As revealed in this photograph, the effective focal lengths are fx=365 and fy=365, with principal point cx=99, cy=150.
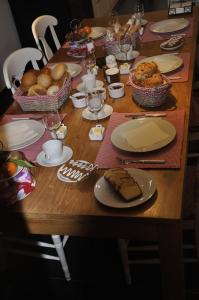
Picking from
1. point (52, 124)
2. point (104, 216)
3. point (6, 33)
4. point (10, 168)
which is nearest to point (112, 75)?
point (52, 124)

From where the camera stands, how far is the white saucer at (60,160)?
1.34 meters

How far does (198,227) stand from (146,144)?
0.37 metres

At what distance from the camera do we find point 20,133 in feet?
5.15

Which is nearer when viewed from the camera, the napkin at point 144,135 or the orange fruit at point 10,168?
the orange fruit at point 10,168

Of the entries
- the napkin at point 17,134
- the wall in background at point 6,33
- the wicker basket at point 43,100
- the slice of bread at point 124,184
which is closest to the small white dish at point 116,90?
the wicker basket at point 43,100

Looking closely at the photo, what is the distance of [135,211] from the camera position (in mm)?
1076

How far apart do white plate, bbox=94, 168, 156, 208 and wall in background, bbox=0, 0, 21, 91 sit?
3.07 meters

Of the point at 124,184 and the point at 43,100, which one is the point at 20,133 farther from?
the point at 124,184

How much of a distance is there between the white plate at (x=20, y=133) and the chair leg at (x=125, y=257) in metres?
0.56

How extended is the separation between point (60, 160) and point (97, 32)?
143cm

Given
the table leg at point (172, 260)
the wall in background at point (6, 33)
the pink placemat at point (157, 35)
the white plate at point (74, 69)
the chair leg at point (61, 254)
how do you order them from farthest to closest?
1. the wall in background at point (6, 33)
2. the pink placemat at point (157, 35)
3. the white plate at point (74, 69)
4. the chair leg at point (61, 254)
5. the table leg at point (172, 260)

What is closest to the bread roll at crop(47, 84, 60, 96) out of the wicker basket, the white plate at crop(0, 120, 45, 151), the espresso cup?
the wicker basket

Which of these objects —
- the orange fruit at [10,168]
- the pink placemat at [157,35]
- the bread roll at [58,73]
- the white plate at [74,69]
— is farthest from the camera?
the pink placemat at [157,35]

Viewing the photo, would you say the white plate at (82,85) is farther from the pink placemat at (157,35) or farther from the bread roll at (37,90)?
the pink placemat at (157,35)
